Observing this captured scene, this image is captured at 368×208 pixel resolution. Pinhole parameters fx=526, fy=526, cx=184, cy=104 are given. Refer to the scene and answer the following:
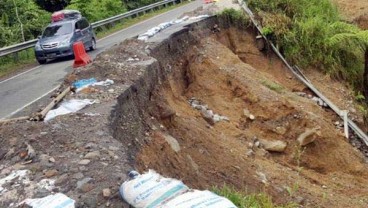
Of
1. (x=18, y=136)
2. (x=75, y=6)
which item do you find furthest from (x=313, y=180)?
(x=75, y=6)

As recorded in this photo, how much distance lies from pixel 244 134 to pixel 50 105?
3.97 meters

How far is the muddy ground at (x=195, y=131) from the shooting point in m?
5.56

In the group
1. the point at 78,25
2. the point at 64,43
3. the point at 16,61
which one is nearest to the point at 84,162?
the point at 64,43

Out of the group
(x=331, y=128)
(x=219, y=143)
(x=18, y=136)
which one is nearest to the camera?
(x=18, y=136)

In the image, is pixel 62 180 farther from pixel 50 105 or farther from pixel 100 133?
pixel 50 105

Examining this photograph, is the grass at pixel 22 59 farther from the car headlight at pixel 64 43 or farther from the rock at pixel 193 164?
the rock at pixel 193 164

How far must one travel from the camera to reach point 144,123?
25.3 feet

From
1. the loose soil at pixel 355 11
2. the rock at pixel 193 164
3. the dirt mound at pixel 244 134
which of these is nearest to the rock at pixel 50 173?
the dirt mound at pixel 244 134

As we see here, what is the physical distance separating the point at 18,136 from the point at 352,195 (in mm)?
5562

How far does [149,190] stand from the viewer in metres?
4.37

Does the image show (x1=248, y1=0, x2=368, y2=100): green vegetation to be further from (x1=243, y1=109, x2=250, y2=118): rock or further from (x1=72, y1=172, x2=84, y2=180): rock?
(x1=72, y1=172, x2=84, y2=180): rock

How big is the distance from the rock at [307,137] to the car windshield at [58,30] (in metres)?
11.8

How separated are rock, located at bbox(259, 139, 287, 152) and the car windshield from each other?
11.6m

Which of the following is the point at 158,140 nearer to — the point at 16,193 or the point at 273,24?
the point at 16,193
